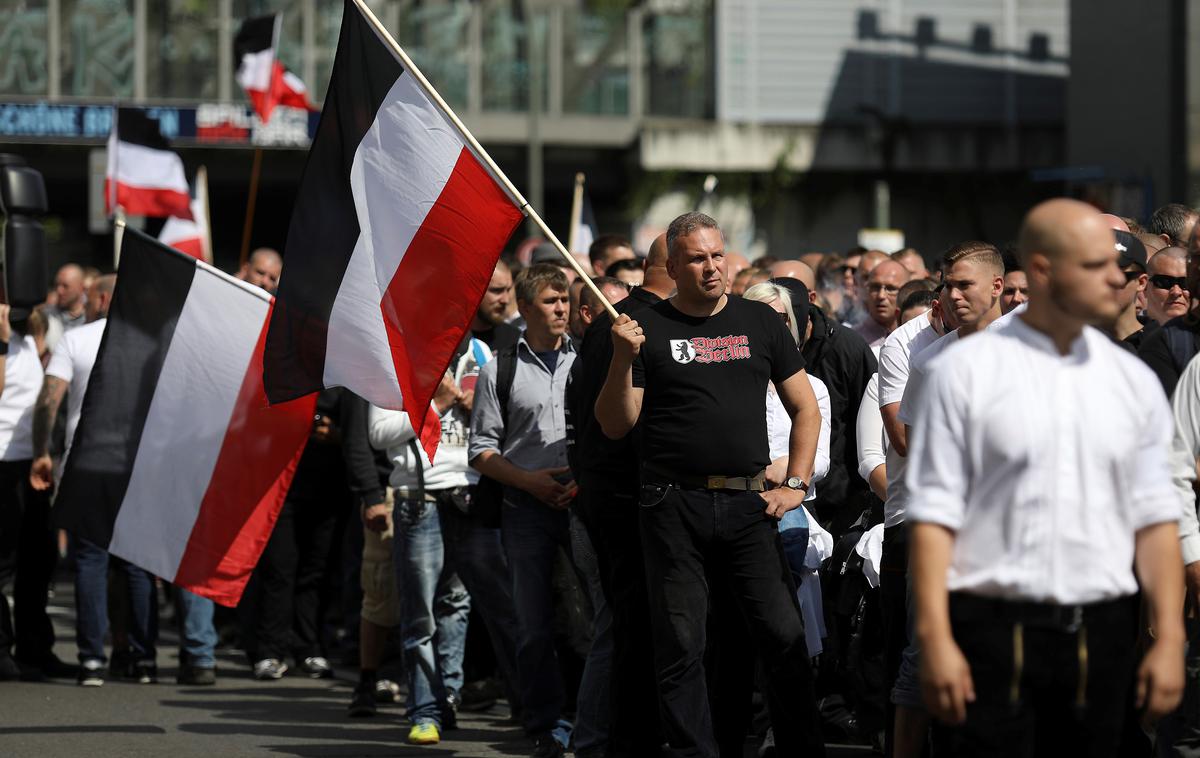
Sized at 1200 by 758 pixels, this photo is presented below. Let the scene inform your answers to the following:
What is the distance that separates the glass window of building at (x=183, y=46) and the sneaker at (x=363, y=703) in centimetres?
2269

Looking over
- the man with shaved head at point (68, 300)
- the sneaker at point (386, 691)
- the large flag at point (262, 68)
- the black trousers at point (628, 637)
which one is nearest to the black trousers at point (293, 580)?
the sneaker at point (386, 691)

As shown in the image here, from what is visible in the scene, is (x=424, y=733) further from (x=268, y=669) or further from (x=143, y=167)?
(x=143, y=167)

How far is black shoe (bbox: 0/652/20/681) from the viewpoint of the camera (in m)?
11.2

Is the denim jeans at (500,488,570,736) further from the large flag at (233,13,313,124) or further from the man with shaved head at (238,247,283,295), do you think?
the large flag at (233,13,313,124)

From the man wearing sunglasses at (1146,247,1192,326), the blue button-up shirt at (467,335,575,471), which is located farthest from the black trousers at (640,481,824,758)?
the man wearing sunglasses at (1146,247,1192,326)

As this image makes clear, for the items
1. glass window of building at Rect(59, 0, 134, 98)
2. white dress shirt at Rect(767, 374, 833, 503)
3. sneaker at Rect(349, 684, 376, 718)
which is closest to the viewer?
white dress shirt at Rect(767, 374, 833, 503)

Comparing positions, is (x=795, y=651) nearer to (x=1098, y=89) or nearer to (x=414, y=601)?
(x=414, y=601)

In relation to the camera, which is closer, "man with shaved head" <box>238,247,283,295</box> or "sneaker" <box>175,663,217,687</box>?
"sneaker" <box>175,663,217,687</box>

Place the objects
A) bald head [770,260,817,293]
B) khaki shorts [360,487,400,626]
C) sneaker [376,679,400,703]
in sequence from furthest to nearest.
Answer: bald head [770,260,817,293]
sneaker [376,679,400,703]
khaki shorts [360,487,400,626]

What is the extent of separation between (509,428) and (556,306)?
0.62 m

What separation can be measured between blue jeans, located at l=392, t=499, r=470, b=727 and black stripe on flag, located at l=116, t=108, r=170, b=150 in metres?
7.68

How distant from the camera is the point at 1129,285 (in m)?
6.59

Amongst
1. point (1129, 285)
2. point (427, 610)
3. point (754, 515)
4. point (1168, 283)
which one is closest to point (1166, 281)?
point (1168, 283)

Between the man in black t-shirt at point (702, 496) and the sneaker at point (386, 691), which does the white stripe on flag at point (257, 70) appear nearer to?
the sneaker at point (386, 691)
